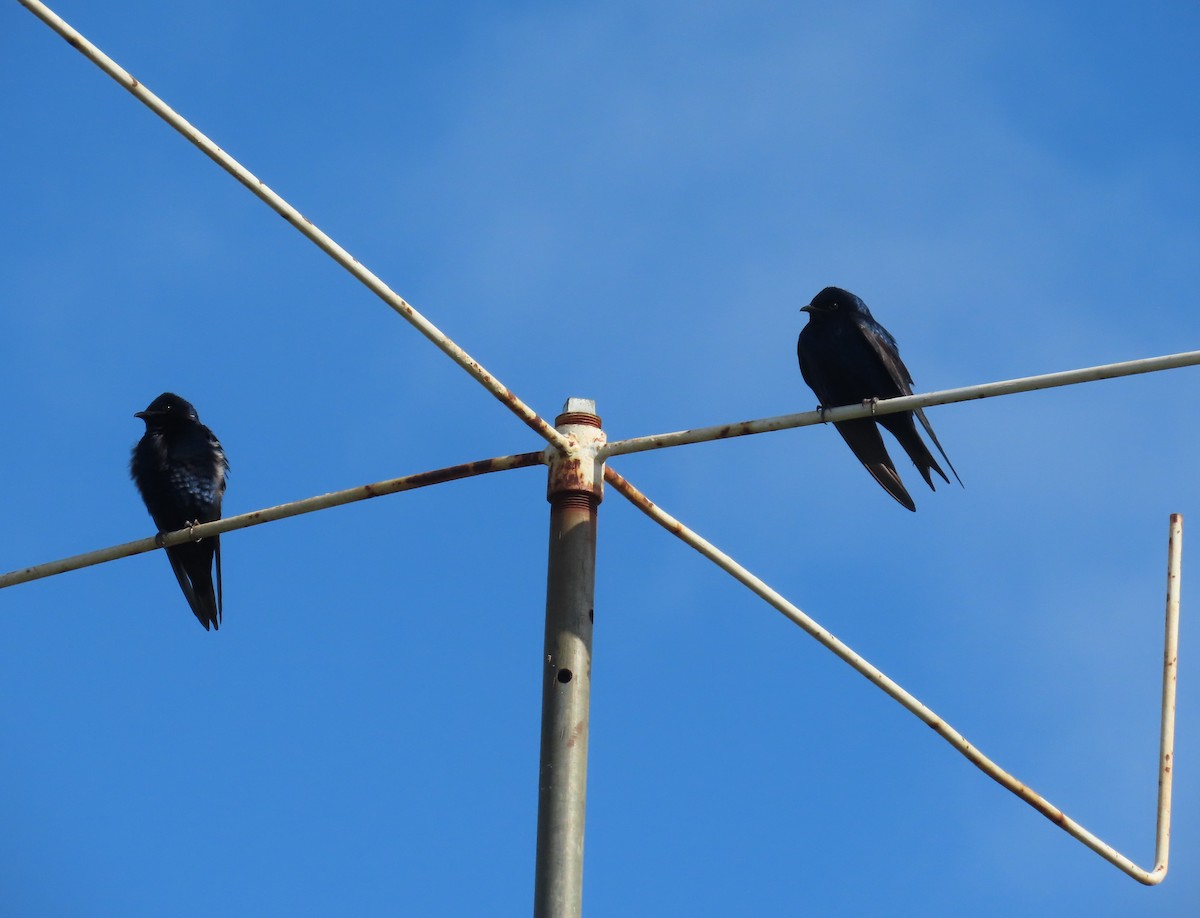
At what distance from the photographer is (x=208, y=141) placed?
3.98 m

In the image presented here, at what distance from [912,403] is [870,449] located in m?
2.33

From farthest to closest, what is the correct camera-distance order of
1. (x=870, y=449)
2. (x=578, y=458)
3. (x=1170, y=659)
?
1. (x=870, y=449)
2. (x=1170, y=659)
3. (x=578, y=458)

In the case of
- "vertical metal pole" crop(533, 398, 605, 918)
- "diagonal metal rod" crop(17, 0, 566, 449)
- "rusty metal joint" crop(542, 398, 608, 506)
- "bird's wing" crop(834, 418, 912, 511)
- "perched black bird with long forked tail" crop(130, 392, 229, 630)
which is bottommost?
"vertical metal pole" crop(533, 398, 605, 918)

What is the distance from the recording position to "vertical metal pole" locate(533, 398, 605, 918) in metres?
3.44

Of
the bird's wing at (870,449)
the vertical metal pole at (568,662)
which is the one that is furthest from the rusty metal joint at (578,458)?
the bird's wing at (870,449)

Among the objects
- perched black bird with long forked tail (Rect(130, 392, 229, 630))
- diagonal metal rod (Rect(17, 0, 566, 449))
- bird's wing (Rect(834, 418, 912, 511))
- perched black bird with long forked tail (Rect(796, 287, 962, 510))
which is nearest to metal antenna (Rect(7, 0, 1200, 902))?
diagonal metal rod (Rect(17, 0, 566, 449))

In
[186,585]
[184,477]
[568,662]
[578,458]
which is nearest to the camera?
[568,662]

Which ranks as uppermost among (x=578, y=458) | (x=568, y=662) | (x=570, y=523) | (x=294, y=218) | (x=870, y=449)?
(x=870, y=449)

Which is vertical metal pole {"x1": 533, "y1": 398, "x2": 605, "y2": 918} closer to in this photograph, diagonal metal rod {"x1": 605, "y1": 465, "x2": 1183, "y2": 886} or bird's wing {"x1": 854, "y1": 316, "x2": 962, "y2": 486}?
diagonal metal rod {"x1": 605, "y1": 465, "x2": 1183, "y2": 886}

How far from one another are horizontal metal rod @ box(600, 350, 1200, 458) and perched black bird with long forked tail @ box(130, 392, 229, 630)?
413cm

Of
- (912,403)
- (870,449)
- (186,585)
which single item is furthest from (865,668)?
(186,585)

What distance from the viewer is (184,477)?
7945 millimetres

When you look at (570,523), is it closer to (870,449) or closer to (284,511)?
(284,511)

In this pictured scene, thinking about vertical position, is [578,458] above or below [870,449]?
below
